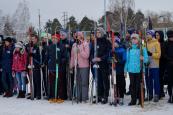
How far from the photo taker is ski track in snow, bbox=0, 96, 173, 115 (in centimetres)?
914

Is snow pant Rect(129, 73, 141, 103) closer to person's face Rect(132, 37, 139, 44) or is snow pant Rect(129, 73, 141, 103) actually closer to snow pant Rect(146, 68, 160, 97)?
snow pant Rect(146, 68, 160, 97)

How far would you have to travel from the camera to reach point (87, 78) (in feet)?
35.3

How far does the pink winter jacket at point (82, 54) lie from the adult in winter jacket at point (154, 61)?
171 cm

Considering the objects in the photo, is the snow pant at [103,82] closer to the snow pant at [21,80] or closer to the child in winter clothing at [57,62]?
the child in winter clothing at [57,62]

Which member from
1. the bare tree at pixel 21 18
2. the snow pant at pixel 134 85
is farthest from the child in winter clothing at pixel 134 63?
the bare tree at pixel 21 18

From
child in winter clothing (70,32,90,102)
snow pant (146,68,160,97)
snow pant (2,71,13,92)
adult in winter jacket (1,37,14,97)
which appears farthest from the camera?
snow pant (2,71,13,92)

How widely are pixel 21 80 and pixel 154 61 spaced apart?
4343mm

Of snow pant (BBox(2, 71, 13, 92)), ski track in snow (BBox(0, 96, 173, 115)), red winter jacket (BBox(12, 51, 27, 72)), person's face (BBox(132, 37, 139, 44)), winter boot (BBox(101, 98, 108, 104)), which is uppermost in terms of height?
person's face (BBox(132, 37, 139, 44))

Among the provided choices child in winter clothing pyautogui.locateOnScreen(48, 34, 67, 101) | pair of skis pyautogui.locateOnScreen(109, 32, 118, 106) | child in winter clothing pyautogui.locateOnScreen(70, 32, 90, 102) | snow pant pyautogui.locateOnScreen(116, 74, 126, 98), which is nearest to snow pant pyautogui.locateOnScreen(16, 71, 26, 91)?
child in winter clothing pyautogui.locateOnScreen(48, 34, 67, 101)

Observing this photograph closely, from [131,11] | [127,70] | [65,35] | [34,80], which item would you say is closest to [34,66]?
[34,80]

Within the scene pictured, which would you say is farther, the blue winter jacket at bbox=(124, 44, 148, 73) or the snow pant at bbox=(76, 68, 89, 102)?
the snow pant at bbox=(76, 68, 89, 102)

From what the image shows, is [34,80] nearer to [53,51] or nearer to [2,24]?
[53,51]

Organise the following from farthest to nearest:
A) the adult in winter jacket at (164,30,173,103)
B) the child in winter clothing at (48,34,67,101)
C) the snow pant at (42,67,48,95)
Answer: the snow pant at (42,67,48,95), the child in winter clothing at (48,34,67,101), the adult in winter jacket at (164,30,173,103)

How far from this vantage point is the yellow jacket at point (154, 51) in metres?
10.1
